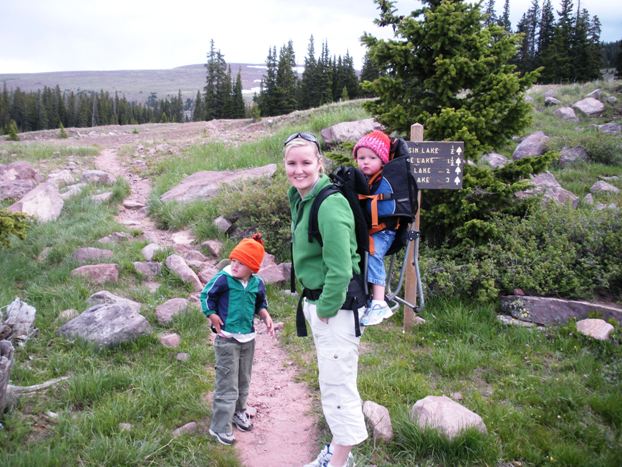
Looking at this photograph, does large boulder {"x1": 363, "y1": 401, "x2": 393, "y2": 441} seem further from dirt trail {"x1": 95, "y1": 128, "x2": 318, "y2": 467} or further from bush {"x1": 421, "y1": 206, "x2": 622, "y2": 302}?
bush {"x1": 421, "y1": 206, "x2": 622, "y2": 302}

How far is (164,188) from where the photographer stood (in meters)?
11.8

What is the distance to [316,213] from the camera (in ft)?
8.48

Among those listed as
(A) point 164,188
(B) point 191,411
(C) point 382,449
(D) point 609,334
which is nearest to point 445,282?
(D) point 609,334

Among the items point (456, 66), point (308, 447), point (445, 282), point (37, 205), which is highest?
point (456, 66)

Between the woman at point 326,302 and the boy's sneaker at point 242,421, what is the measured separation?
115cm

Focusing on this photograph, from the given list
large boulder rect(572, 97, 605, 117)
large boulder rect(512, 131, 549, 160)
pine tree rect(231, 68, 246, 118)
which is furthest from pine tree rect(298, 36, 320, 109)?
large boulder rect(512, 131, 549, 160)

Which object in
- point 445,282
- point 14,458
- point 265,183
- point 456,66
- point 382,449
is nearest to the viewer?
point 14,458

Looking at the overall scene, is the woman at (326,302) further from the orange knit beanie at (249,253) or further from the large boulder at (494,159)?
the large boulder at (494,159)

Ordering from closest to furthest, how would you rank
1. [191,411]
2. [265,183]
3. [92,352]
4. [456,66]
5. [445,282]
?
[191,411] < [92,352] < [445,282] < [456,66] < [265,183]

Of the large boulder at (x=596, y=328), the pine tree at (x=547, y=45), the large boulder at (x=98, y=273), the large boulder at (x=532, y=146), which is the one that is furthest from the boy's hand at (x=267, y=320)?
the pine tree at (x=547, y=45)

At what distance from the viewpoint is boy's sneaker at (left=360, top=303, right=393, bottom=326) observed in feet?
9.37

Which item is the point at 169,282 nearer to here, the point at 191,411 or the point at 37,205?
the point at 191,411

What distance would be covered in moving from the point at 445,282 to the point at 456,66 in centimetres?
311

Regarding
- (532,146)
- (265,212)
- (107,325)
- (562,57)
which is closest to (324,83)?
(562,57)
